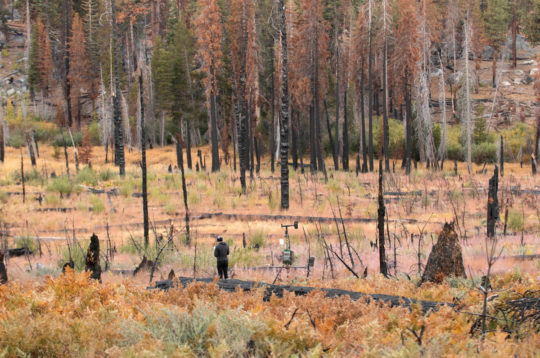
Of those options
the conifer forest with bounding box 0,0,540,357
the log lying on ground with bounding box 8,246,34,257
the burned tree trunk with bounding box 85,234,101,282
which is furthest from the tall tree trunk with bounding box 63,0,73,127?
the burned tree trunk with bounding box 85,234,101,282

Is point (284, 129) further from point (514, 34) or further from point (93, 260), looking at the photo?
point (514, 34)

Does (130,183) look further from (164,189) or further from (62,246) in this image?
(62,246)

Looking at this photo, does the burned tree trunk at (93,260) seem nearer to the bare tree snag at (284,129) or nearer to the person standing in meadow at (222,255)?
the person standing in meadow at (222,255)

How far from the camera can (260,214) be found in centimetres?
2095

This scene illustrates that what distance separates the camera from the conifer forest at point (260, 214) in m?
5.57

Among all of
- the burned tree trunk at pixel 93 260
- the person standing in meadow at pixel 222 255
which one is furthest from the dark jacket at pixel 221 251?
the burned tree trunk at pixel 93 260

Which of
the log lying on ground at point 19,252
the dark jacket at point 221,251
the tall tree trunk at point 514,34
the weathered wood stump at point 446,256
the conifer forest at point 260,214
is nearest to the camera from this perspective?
the conifer forest at point 260,214

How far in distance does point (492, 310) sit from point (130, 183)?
23.3 metres

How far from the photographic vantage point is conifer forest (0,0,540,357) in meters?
5.57

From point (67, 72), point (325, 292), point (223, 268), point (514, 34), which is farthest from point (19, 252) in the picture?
point (514, 34)

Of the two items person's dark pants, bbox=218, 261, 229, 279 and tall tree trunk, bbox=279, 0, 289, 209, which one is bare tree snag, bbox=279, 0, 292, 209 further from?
person's dark pants, bbox=218, 261, 229, 279

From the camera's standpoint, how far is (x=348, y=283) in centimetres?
907

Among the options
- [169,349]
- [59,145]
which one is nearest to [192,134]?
[59,145]

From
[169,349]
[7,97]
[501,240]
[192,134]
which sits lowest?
[501,240]
